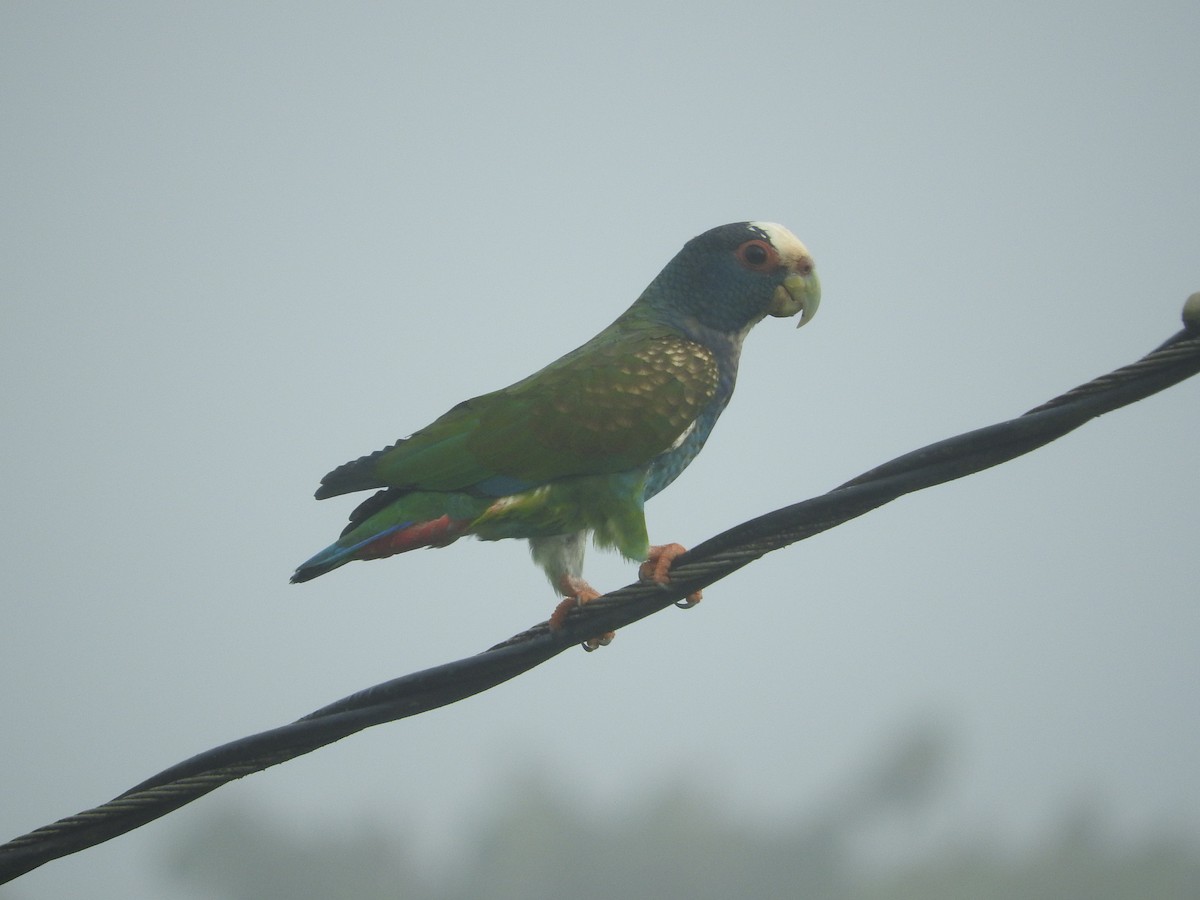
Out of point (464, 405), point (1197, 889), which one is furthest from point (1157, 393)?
point (1197, 889)

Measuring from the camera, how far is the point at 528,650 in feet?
9.89

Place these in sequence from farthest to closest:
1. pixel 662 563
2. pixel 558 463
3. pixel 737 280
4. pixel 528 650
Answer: pixel 737 280 < pixel 558 463 < pixel 662 563 < pixel 528 650

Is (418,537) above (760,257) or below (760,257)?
below

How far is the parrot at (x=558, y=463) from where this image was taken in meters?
4.28

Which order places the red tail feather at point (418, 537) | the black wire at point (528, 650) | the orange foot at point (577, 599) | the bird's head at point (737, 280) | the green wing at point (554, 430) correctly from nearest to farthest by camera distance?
the black wire at point (528, 650) → the orange foot at point (577, 599) → the red tail feather at point (418, 537) → the green wing at point (554, 430) → the bird's head at point (737, 280)

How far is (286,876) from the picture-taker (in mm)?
10602

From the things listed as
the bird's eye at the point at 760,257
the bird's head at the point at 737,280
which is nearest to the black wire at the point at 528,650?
the bird's head at the point at 737,280

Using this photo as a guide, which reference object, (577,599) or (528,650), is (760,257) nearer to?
(577,599)

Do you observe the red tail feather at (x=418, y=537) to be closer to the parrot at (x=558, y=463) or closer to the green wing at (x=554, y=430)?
the parrot at (x=558, y=463)

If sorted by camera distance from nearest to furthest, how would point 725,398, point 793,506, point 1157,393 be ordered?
point 1157,393, point 793,506, point 725,398

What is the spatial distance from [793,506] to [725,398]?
2.26 metres

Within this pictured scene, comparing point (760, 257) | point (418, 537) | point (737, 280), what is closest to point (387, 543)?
point (418, 537)

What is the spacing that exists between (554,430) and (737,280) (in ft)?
4.41

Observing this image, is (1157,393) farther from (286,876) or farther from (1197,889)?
(286,876)
